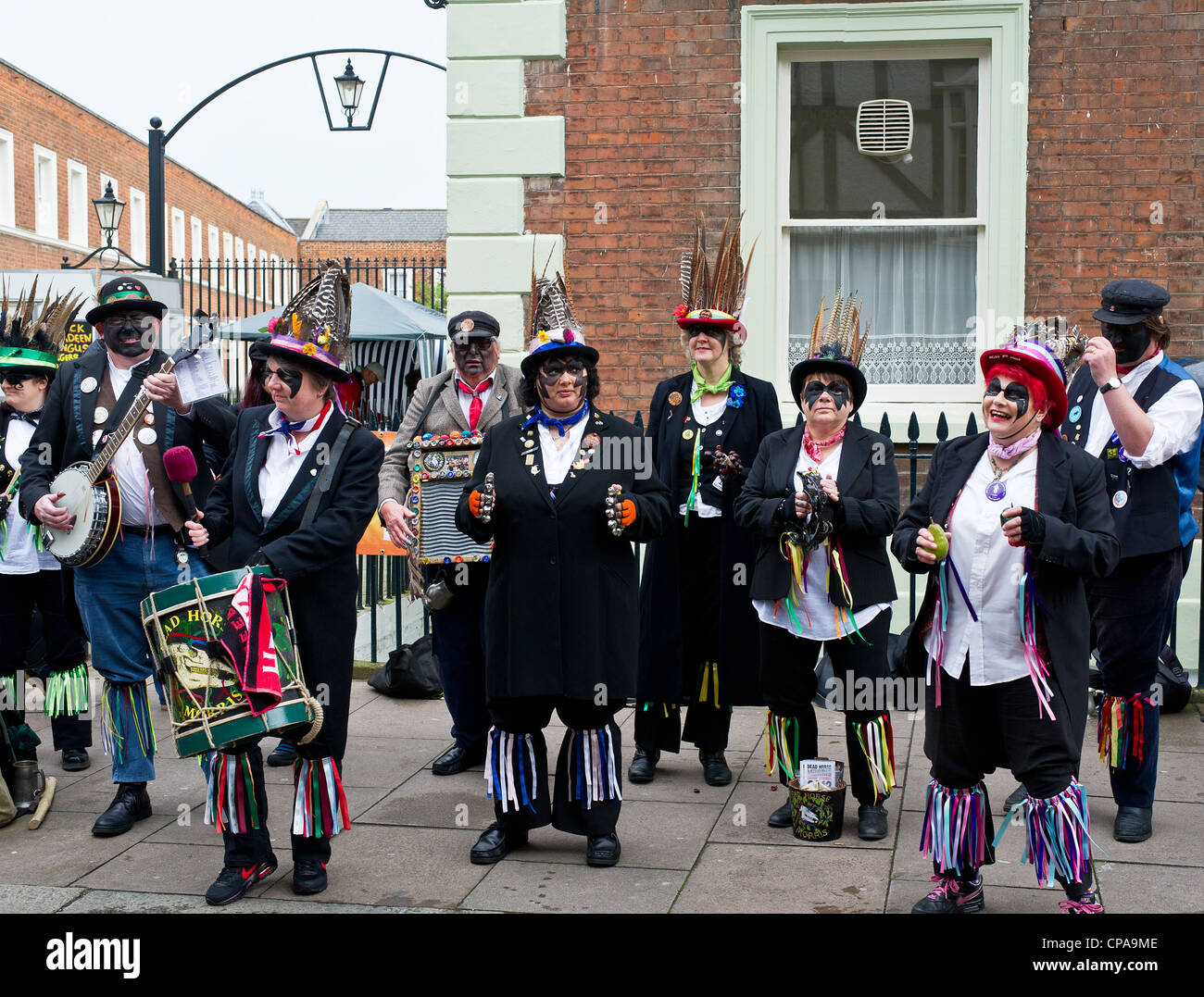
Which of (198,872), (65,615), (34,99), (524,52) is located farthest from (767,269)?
(34,99)

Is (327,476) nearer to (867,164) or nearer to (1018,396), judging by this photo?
(1018,396)

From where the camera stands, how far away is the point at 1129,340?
534cm

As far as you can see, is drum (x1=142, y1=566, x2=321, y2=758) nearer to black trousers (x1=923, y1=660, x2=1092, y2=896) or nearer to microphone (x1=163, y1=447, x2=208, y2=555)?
microphone (x1=163, y1=447, x2=208, y2=555)

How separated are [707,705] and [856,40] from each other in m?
4.91

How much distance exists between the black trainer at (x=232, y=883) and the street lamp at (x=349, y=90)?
10863mm

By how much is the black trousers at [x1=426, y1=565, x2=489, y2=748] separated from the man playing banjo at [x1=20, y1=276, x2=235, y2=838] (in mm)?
1180

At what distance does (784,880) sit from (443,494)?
7.62ft

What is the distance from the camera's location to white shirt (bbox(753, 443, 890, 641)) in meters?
5.27

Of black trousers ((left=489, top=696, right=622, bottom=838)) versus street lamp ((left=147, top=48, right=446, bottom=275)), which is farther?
street lamp ((left=147, top=48, right=446, bottom=275))

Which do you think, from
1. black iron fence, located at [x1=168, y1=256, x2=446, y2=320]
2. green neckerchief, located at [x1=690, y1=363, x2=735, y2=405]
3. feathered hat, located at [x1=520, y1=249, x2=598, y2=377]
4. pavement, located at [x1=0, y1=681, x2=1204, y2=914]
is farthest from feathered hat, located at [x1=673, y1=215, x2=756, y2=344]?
pavement, located at [x1=0, y1=681, x2=1204, y2=914]

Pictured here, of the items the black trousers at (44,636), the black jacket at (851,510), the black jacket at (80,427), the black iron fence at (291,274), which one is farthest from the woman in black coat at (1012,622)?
the black trousers at (44,636)

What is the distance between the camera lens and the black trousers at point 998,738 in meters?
4.20

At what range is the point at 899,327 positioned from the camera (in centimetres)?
917

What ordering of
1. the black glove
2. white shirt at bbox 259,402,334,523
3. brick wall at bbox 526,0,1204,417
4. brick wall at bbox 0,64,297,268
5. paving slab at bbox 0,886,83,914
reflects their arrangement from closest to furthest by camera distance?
the black glove → paving slab at bbox 0,886,83,914 → white shirt at bbox 259,402,334,523 → brick wall at bbox 526,0,1204,417 → brick wall at bbox 0,64,297,268
